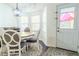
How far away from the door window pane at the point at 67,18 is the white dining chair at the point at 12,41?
656 mm

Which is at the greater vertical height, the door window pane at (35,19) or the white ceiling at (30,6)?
the white ceiling at (30,6)

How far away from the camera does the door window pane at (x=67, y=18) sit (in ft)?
6.07

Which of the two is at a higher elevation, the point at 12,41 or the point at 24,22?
the point at 24,22

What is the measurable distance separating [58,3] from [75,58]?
2.67ft

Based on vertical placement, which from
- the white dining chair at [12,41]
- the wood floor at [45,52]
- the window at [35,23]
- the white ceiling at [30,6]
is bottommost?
the wood floor at [45,52]

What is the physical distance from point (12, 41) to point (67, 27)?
79 cm

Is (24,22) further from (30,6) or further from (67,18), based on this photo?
(67,18)

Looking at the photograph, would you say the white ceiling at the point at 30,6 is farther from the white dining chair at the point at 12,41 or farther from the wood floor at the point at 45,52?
the wood floor at the point at 45,52

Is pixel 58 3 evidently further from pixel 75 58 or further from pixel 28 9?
pixel 75 58

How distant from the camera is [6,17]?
1802mm

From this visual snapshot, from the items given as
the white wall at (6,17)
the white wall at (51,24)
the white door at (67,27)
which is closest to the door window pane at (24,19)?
the white wall at (6,17)

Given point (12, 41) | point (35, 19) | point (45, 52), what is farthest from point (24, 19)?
point (45, 52)

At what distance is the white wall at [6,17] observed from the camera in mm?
1804

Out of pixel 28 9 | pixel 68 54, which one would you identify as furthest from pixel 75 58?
pixel 28 9
